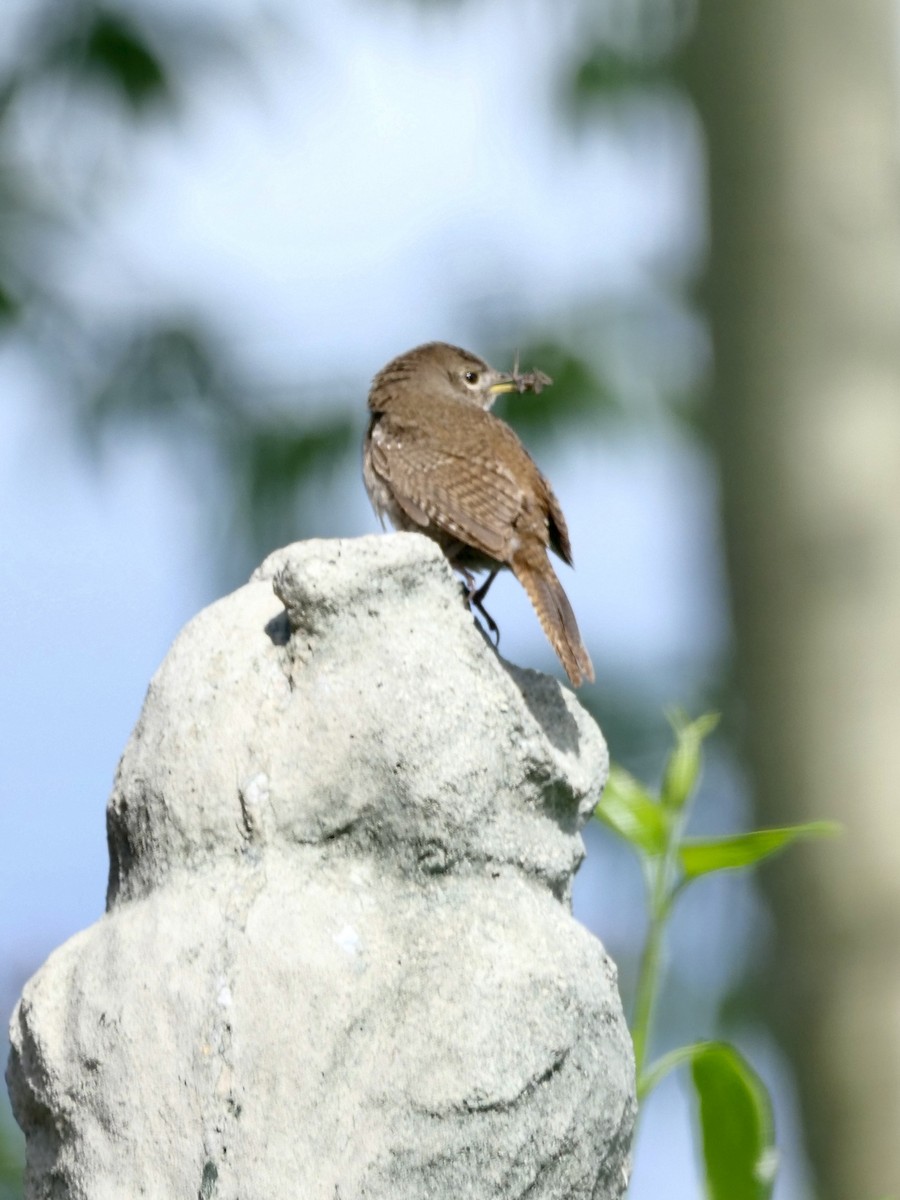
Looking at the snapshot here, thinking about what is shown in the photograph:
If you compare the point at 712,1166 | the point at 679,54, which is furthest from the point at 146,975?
the point at 679,54

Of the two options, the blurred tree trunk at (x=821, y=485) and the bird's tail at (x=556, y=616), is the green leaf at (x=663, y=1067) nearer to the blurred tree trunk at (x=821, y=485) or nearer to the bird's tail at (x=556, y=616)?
the bird's tail at (x=556, y=616)

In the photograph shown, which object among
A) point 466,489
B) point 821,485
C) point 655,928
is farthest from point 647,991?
point 821,485

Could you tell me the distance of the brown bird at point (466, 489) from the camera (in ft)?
12.8

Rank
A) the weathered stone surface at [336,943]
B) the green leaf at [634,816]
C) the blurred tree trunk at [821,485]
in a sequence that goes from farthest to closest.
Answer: the blurred tree trunk at [821,485] → the green leaf at [634,816] → the weathered stone surface at [336,943]

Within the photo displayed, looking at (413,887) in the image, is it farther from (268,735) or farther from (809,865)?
(809,865)

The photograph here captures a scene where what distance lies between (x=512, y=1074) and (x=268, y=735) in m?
0.66

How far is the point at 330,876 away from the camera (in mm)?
2904

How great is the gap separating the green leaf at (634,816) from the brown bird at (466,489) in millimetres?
245

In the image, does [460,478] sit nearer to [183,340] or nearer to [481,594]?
[481,594]

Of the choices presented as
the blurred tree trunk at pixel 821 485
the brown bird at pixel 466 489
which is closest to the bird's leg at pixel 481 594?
the brown bird at pixel 466 489

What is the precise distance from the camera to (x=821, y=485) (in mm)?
8273

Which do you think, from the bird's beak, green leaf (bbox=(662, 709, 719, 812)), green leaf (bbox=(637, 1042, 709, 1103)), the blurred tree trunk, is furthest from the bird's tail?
the blurred tree trunk

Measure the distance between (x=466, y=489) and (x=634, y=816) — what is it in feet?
3.13

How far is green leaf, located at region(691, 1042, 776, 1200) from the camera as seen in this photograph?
325 cm
